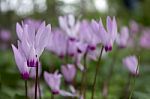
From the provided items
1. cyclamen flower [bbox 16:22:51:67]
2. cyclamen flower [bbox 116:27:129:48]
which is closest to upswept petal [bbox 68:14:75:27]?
cyclamen flower [bbox 116:27:129:48]

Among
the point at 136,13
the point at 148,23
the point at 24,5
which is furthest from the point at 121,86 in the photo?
the point at 136,13

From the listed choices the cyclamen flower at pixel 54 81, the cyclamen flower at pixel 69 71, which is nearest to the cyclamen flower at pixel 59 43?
the cyclamen flower at pixel 69 71

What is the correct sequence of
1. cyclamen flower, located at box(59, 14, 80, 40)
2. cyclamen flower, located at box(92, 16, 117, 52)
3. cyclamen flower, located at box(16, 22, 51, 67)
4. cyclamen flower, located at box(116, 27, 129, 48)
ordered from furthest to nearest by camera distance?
cyclamen flower, located at box(116, 27, 129, 48) < cyclamen flower, located at box(59, 14, 80, 40) < cyclamen flower, located at box(92, 16, 117, 52) < cyclamen flower, located at box(16, 22, 51, 67)

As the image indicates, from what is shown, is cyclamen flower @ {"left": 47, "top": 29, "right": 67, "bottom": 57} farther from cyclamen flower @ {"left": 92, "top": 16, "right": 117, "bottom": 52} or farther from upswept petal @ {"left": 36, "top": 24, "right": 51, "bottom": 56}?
upswept petal @ {"left": 36, "top": 24, "right": 51, "bottom": 56}

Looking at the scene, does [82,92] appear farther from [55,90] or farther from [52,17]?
[52,17]

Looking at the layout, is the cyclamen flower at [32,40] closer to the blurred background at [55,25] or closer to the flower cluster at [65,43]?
the flower cluster at [65,43]

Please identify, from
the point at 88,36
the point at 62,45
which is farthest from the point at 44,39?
the point at 62,45
